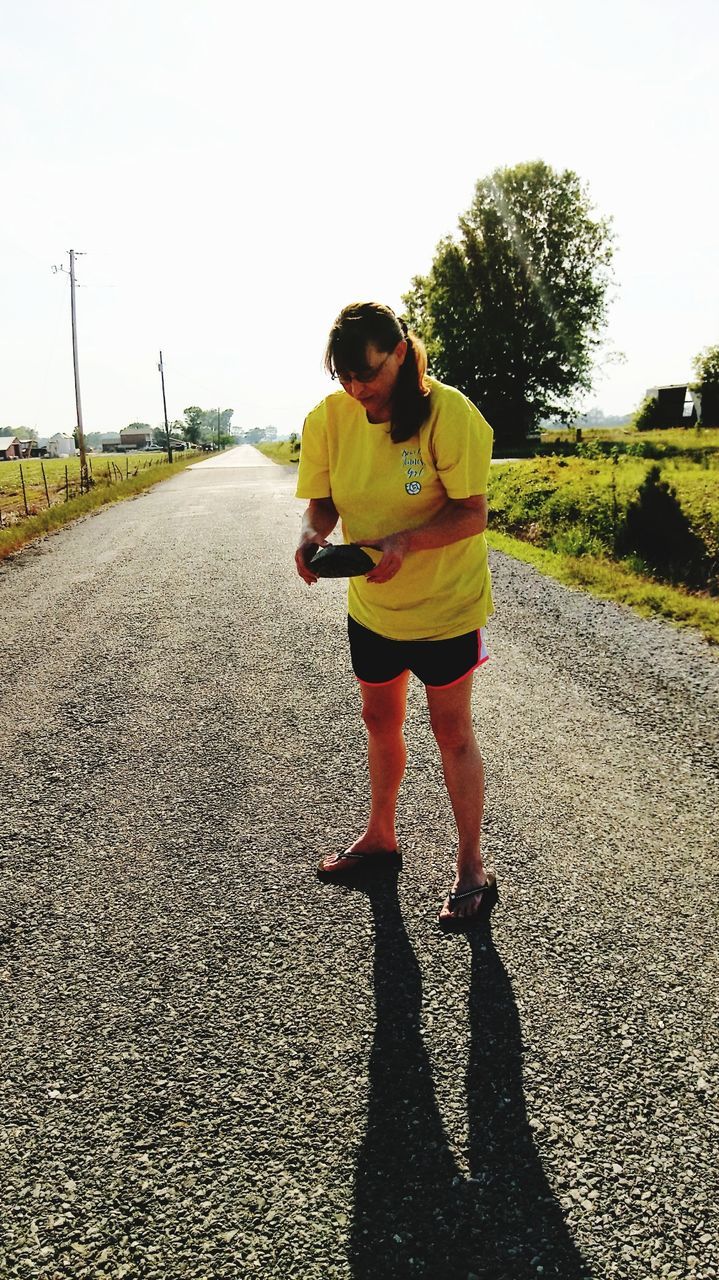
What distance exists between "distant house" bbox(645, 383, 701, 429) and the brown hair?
4498 cm

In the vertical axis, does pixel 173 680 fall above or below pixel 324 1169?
above

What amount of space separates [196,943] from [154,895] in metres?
0.34

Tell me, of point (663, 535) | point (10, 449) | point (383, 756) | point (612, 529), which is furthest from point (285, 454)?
point (383, 756)

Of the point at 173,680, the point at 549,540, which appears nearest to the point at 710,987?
the point at 173,680

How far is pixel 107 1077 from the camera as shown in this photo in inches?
78.5

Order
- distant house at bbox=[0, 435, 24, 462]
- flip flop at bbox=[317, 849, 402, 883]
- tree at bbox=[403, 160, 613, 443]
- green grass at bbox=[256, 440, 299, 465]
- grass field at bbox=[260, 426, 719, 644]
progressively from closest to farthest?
flip flop at bbox=[317, 849, 402, 883] → grass field at bbox=[260, 426, 719, 644] → tree at bbox=[403, 160, 613, 443] → green grass at bbox=[256, 440, 299, 465] → distant house at bbox=[0, 435, 24, 462]

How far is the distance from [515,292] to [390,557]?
136 feet

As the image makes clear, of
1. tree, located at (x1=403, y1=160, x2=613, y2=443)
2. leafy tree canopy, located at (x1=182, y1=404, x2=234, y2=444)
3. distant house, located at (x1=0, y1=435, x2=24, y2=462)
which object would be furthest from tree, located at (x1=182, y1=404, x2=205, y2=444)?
tree, located at (x1=403, y1=160, x2=613, y2=443)

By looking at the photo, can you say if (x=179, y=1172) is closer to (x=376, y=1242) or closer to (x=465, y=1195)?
(x=376, y=1242)

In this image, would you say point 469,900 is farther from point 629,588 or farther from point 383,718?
point 629,588

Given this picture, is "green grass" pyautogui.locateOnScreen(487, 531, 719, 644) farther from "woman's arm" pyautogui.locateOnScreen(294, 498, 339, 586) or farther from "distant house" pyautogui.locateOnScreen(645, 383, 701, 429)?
"distant house" pyautogui.locateOnScreen(645, 383, 701, 429)

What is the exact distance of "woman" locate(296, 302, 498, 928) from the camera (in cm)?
216

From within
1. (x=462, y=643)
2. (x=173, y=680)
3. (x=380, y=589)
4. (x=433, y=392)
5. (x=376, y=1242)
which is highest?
(x=433, y=392)

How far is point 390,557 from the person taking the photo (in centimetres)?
219
